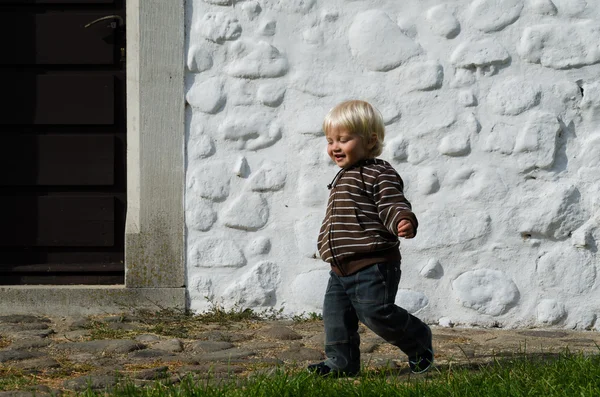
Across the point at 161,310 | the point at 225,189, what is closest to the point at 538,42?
the point at 225,189

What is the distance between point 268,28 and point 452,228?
1.38m

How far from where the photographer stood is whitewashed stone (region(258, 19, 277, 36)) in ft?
16.4

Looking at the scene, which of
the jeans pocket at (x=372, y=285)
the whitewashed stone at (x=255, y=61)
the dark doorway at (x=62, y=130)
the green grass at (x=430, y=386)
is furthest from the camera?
the dark doorway at (x=62, y=130)

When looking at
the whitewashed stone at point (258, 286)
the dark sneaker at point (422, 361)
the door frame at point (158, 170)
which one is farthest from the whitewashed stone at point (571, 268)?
the door frame at point (158, 170)

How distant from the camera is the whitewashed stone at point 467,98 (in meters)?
4.93

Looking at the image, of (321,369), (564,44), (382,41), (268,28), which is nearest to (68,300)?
(268,28)

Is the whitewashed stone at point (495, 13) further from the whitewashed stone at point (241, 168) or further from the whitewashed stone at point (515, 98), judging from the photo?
the whitewashed stone at point (241, 168)

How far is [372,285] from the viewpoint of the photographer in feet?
11.5

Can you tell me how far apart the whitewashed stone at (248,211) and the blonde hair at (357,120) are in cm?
141

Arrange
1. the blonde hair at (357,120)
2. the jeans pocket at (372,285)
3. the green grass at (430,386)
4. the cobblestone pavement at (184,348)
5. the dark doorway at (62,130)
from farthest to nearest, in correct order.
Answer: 1. the dark doorway at (62,130)
2. the cobblestone pavement at (184,348)
3. the blonde hair at (357,120)
4. the jeans pocket at (372,285)
5. the green grass at (430,386)

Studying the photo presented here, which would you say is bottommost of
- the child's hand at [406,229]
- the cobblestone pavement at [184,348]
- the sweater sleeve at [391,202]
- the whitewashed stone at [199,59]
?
the cobblestone pavement at [184,348]

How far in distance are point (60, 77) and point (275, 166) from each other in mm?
1324

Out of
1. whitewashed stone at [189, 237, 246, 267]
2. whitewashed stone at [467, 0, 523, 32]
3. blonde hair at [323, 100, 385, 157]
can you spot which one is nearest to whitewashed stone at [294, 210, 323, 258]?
whitewashed stone at [189, 237, 246, 267]

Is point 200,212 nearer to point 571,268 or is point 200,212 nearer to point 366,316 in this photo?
point 366,316
